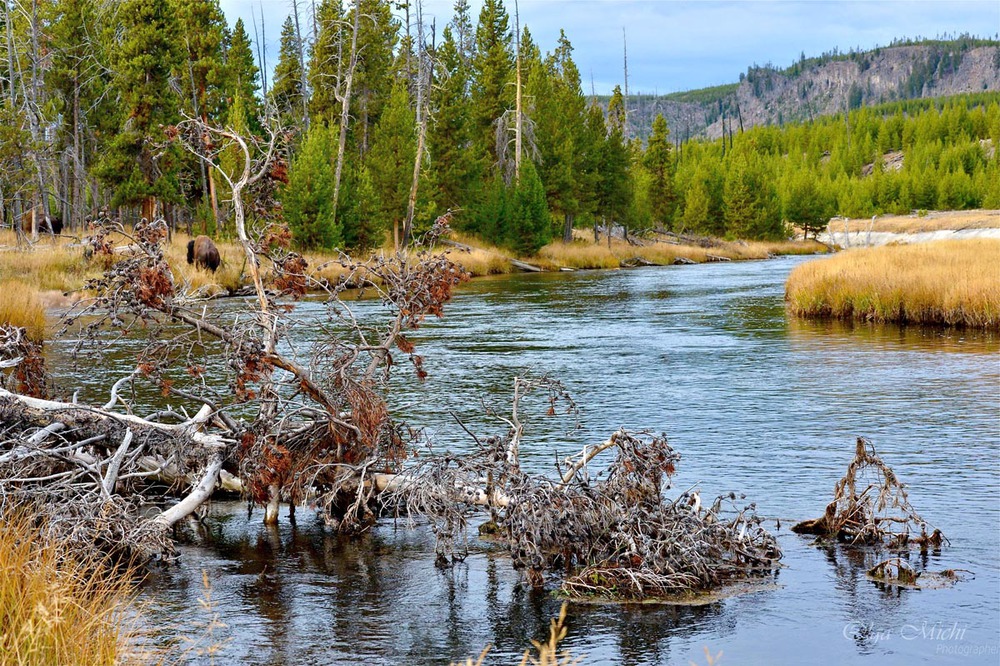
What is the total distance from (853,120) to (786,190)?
9112 cm

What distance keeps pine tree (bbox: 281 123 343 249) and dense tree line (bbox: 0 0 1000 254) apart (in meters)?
0.08

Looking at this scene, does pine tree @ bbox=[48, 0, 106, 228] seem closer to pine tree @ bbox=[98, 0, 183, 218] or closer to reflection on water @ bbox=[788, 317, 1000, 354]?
pine tree @ bbox=[98, 0, 183, 218]

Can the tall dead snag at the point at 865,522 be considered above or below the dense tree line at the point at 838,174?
below

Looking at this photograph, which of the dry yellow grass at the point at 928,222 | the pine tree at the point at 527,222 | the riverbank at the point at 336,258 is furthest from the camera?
the dry yellow grass at the point at 928,222

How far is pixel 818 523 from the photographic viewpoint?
29.7ft

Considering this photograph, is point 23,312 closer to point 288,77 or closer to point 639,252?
point 639,252

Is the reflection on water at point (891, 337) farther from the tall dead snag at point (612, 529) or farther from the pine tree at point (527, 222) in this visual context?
the pine tree at point (527, 222)

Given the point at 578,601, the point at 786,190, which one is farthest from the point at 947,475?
the point at 786,190

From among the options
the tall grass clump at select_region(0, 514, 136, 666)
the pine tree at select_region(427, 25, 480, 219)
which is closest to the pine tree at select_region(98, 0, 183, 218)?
the pine tree at select_region(427, 25, 480, 219)

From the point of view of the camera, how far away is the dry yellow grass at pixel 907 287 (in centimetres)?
2317

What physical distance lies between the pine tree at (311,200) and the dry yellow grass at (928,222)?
191 ft

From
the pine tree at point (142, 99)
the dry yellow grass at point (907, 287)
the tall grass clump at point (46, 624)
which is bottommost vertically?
the tall grass clump at point (46, 624)

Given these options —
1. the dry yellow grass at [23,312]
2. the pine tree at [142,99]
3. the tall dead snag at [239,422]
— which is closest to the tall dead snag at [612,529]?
the tall dead snag at [239,422]

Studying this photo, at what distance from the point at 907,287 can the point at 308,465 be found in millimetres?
18960
